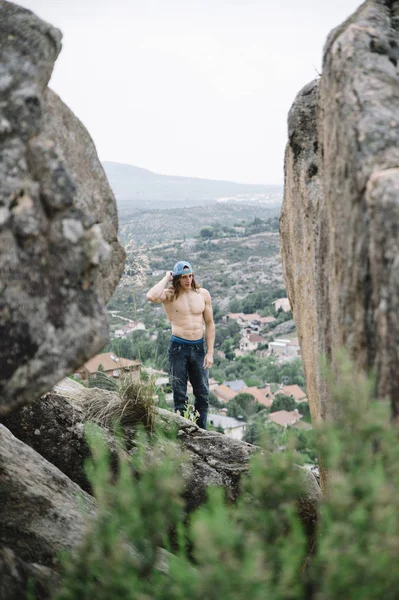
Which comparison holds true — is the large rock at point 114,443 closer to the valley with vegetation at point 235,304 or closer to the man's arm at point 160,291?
the man's arm at point 160,291

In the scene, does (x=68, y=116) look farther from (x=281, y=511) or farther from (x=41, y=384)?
(x=281, y=511)

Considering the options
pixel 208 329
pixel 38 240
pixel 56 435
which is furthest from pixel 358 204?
pixel 208 329

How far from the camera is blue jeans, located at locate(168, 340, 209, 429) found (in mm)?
7137

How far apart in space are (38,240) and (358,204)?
1624mm

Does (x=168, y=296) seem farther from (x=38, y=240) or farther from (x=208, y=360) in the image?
(x=38, y=240)

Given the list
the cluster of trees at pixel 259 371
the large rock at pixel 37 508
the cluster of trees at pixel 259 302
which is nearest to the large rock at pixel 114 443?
the large rock at pixel 37 508

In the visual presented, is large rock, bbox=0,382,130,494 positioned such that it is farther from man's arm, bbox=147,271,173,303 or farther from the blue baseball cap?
the blue baseball cap

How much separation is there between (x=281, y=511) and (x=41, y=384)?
1.28 meters

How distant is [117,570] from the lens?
2336mm

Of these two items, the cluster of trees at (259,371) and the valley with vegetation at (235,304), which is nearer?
the valley with vegetation at (235,304)

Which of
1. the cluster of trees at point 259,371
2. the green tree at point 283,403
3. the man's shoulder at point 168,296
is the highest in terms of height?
the man's shoulder at point 168,296

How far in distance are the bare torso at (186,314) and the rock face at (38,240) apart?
141 inches

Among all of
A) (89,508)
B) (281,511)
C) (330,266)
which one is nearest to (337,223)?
(330,266)

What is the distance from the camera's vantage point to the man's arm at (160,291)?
6852 millimetres
